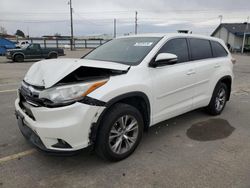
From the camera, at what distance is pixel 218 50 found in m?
4.77

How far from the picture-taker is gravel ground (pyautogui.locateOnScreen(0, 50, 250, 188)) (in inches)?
102

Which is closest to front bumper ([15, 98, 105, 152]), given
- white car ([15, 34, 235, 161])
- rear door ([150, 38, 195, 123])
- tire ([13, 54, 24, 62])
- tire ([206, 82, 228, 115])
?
white car ([15, 34, 235, 161])

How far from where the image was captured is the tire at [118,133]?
8.86 ft

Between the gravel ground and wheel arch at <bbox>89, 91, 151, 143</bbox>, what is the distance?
31cm

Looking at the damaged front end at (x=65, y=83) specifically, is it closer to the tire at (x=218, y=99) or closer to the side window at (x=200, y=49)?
the side window at (x=200, y=49)

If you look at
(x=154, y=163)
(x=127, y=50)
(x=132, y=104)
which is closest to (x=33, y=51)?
(x=127, y=50)

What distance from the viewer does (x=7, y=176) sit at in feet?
8.76

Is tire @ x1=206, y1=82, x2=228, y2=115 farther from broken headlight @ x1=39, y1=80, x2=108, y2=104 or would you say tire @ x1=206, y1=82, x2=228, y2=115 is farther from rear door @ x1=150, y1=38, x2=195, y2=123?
broken headlight @ x1=39, y1=80, x2=108, y2=104

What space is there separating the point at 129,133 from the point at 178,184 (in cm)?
91

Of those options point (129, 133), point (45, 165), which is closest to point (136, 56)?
point (129, 133)

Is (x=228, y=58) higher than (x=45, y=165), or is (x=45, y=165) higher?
(x=228, y=58)

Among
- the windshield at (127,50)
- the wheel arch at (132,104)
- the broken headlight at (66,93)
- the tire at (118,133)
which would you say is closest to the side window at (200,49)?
the windshield at (127,50)

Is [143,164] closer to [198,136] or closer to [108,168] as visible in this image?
[108,168]

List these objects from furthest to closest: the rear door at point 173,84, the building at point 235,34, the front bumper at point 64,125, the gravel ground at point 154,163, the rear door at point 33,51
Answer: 1. the building at point 235,34
2. the rear door at point 33,51
3. the rear door at point 173,84
4. the gravel ground at point 154,163
5. the front bumper at point 64,125
